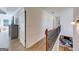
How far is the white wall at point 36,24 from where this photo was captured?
1.53 meters

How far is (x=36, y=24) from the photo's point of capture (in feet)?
5.08

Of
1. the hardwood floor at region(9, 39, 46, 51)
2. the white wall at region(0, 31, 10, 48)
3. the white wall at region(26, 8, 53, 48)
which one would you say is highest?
the white wall at region(26, 8, 53, 48)

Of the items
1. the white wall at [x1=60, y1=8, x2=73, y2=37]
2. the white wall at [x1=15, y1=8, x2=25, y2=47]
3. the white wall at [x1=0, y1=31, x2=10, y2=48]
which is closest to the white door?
the white wall at [x1=15, y1=8, x2=25, y2=47]

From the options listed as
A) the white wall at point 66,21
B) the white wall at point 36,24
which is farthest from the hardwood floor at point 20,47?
the white wall at point 66,21

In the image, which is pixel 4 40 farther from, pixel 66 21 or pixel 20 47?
pixel 66 21

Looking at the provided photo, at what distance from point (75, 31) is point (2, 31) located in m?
0.88

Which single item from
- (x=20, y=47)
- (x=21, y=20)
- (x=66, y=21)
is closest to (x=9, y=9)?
(x=21, y=20)

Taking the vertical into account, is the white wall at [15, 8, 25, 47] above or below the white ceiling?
below

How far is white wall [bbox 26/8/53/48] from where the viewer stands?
1.53m

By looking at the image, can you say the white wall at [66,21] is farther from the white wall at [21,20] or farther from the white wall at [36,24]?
the white wall at [21,20]

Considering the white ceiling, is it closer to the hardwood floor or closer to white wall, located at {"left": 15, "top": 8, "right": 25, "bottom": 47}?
white wall, located at {"left": 15, "top": 8, "right": 25, "bottom": 47}
